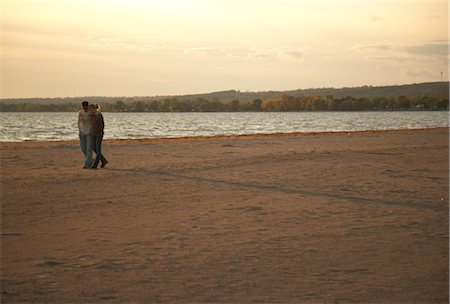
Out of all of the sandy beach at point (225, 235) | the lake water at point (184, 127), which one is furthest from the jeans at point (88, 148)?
the lake water at point (184, 127)

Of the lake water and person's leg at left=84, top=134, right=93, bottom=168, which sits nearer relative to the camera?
person's leg at left=84, top=134, right=93, bottom=168

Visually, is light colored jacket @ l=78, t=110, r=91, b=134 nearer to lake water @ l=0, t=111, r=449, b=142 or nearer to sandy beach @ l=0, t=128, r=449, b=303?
sandy beach @ l=0, t=128, r=449, b=303

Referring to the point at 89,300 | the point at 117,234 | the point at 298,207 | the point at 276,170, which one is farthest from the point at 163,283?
the point at 276,170

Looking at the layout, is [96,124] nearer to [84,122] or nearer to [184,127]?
[84,122]

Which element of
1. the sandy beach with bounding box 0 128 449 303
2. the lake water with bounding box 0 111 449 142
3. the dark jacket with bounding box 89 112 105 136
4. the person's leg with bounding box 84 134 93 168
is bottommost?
the lake water with bounding box 0 111 449 142

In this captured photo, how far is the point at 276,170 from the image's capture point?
17766 mm

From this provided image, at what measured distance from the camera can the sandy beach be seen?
705 centimetres

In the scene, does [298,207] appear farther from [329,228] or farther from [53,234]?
[53,234]

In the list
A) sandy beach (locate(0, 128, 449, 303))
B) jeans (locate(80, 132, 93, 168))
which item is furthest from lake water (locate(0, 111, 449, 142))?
sandy beach (locate(0, 128, 449, 303))

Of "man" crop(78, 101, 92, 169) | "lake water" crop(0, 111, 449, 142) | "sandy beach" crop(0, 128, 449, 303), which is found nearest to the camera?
"sandy beach" crop(0, 128, 449, 303)

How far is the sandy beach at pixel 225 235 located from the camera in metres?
7.05

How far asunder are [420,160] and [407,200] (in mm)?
8526

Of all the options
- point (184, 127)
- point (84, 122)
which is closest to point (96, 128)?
point (84, 122)

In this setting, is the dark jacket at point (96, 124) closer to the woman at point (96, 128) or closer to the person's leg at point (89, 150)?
the woman at point (96, 128)
